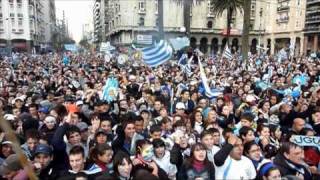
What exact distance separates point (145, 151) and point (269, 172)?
1.56 m

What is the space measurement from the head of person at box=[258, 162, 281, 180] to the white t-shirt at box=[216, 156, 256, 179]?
5.0 inches

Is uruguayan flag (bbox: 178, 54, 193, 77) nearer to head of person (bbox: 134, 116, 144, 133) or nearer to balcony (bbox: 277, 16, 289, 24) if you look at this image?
head of person (bbox: 134, 116, 144, 133)

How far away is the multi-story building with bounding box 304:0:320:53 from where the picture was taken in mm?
57938

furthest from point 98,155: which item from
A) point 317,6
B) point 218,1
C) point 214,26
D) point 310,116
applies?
point 214,26

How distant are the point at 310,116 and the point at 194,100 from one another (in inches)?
110

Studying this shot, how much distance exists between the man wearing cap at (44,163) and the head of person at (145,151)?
108 cm

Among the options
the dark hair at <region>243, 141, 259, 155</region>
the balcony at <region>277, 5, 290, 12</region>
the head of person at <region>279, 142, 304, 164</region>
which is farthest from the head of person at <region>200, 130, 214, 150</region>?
the balcony at <region>277, 5, 290, 12</region>

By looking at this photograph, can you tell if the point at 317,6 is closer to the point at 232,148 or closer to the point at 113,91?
the point at 113,91

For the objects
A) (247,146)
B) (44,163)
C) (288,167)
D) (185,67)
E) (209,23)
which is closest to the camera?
(288,167)

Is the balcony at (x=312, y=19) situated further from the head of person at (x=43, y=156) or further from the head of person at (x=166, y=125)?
the head of person at (x=43, y=156)

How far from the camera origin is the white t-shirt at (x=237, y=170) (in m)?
4.92

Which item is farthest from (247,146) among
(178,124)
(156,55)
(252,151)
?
(156,55)

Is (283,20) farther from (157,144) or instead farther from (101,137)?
(157,144)

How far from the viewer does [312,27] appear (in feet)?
196
